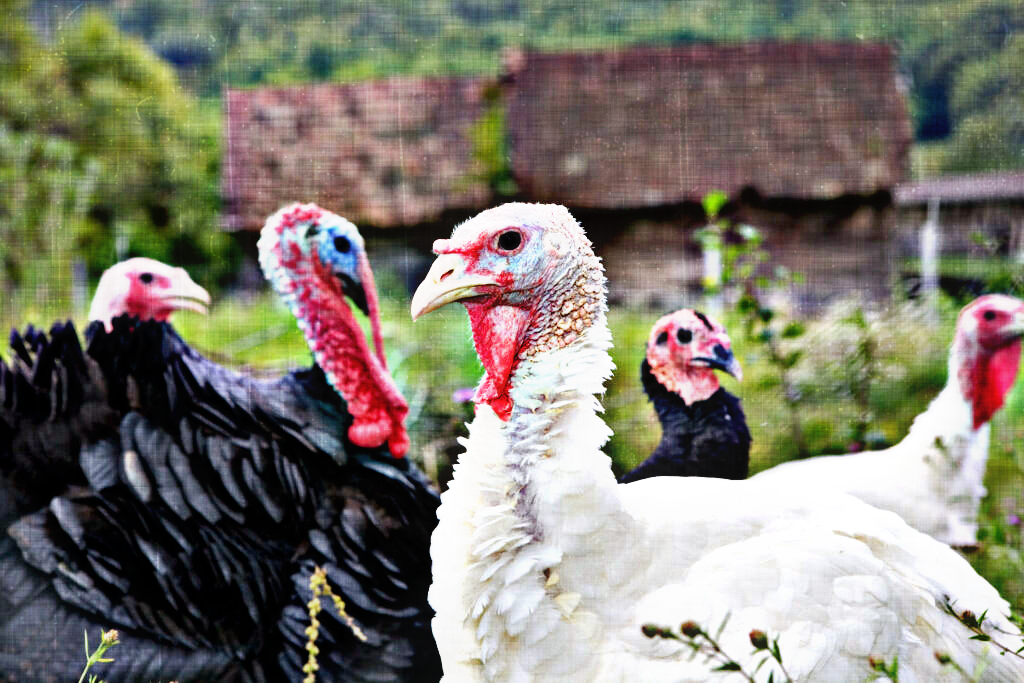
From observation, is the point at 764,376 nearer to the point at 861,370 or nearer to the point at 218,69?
the point at 861,370

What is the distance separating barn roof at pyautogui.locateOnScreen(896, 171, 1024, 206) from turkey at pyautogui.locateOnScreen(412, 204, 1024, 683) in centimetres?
75

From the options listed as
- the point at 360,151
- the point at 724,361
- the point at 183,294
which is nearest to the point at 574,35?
the point at 360,151

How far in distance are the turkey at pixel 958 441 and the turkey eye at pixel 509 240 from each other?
772 mm

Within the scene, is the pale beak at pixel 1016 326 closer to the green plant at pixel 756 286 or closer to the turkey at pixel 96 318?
the green plant at pixel 756 286

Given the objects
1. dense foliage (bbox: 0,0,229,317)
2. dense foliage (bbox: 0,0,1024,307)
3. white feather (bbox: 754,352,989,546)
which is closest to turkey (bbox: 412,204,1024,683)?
white feather (bbox: 754,352,989,546)

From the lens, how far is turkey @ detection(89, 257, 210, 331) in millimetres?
1920

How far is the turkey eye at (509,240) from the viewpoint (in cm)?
149

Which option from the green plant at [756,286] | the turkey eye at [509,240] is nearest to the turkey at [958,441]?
the green plant at [756,286]

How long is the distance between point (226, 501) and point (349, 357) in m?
0.38

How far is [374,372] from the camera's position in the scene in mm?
1911

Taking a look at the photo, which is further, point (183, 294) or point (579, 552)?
point (183, 294)

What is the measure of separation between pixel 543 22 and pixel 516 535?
1.04m

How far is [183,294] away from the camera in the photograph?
192 cm

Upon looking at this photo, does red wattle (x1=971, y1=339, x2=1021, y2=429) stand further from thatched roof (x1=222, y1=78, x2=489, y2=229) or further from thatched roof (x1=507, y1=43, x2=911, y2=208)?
thatched roof (x1=222, y1=78, x2=489, y2=229)
